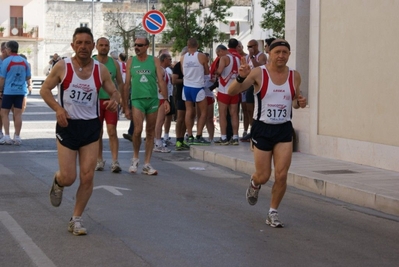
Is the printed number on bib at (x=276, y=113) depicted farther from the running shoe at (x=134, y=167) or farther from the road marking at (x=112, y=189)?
the running shoe at (x=134, y=167)

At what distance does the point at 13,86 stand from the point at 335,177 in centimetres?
819

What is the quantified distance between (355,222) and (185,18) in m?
25.4

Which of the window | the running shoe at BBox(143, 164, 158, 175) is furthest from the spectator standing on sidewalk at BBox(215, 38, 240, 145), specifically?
the window

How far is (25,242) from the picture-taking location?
8.05 m

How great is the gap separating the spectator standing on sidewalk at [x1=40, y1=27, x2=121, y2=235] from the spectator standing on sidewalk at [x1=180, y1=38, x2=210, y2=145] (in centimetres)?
877

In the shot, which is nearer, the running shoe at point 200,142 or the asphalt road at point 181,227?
the asphalt road at point 181,227

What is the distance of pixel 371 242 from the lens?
8562 mm

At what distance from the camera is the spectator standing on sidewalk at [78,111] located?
28.0ft

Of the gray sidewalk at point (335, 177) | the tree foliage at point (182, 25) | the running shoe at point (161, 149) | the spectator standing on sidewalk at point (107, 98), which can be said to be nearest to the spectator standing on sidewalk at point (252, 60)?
the running shoe at point (161, 149)

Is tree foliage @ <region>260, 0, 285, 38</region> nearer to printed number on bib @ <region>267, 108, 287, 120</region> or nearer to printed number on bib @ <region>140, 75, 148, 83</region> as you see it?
printed number on bib @ <region>140, 75, 148, 83</region>

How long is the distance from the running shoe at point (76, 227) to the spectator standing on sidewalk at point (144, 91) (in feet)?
16.0

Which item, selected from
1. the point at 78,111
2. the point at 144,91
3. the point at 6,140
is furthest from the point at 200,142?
the point at 78,111

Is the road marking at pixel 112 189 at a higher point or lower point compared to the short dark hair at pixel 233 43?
lower

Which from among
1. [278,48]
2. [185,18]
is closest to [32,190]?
[278,48]
